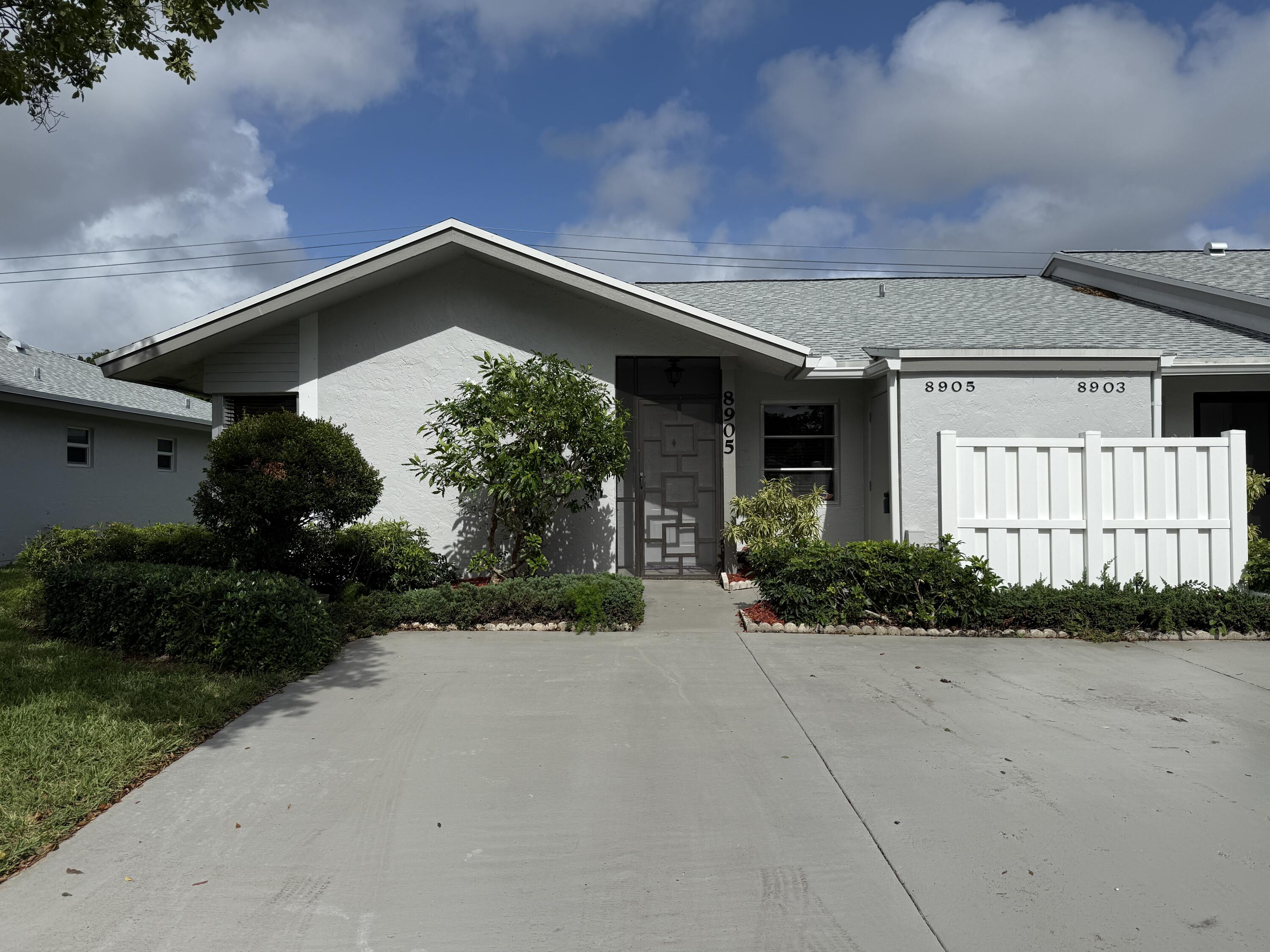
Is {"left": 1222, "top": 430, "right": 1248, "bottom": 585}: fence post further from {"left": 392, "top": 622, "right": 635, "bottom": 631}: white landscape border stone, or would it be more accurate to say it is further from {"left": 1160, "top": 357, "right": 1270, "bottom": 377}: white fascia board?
{"left": 392, "top": 622, "right": 635, "bottom": 631}: white landscape border stone

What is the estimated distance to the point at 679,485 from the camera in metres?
Answer: 11.1

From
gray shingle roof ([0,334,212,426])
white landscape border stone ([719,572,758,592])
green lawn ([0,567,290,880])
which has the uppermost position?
gray shingle roof ([0,334,212,426])

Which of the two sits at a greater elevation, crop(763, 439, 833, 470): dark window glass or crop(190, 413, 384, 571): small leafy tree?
crop(763, 439, 833, 470): dark window glass

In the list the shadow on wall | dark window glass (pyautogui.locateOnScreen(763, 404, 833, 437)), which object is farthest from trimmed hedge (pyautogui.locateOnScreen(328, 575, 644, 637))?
dark window glass (pyautogui.locateOnScreen(763, 404, 833, 437))

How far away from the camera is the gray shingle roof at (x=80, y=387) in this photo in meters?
15.6

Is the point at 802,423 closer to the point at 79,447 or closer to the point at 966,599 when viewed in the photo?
the point at 966,599

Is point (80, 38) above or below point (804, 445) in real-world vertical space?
above

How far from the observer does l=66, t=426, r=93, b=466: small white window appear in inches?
647

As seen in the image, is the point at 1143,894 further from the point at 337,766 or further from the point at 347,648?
the point at 347,648

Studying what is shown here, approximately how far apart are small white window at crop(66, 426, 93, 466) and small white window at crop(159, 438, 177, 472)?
223 centimetres

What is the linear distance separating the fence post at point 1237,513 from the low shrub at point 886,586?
8.27 ft

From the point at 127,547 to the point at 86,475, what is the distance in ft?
28.1

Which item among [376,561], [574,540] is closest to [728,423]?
[574,540]

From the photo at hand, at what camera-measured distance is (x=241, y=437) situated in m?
7.86
